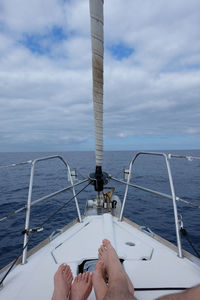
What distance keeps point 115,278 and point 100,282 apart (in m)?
0.17

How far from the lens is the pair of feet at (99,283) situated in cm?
145

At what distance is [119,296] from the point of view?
132cm

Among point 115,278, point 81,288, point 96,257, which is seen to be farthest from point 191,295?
point 96,257

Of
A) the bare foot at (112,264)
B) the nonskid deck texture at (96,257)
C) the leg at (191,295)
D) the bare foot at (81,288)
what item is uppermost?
the leg at (191,295)

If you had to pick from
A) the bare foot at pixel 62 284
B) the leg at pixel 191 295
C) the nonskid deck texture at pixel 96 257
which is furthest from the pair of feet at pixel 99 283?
the leg at pixel 191 295

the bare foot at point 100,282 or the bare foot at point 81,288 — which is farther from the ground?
the bare foot at point 100,282

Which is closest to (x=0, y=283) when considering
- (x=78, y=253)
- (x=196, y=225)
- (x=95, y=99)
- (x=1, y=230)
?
(x=78, y=253)

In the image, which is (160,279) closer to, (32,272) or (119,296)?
(119,296)

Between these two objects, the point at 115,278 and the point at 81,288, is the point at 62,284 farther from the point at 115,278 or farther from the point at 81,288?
the point at 115,278

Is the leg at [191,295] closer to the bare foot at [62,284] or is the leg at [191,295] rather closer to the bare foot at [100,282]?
the bare foot at [100,282]

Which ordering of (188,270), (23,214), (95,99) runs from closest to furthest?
(188,270), (95,99), (23,214)

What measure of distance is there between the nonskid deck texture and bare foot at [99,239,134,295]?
19cm

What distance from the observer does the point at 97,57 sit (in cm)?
206

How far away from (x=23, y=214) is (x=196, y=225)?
7.83m
